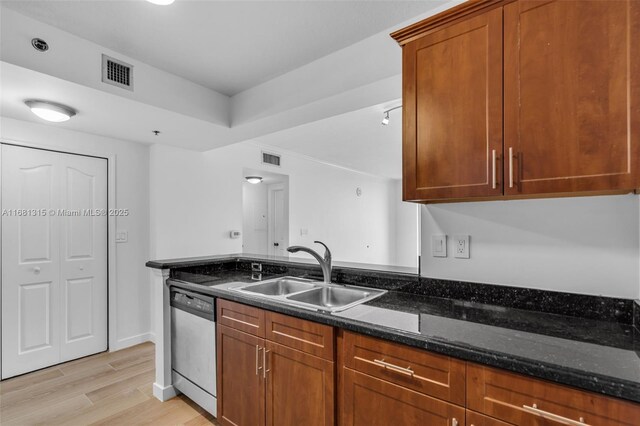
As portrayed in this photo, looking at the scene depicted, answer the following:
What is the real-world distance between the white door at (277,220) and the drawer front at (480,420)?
4.52m

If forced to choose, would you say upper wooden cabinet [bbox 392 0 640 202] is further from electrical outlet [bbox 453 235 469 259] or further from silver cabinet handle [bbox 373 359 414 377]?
silver cabinet handle [bbox 373 359 414 377]

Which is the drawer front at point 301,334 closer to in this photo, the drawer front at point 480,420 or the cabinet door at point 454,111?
the drawer front at point 480,420

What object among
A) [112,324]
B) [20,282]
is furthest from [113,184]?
[112,324]

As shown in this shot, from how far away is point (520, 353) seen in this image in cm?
99

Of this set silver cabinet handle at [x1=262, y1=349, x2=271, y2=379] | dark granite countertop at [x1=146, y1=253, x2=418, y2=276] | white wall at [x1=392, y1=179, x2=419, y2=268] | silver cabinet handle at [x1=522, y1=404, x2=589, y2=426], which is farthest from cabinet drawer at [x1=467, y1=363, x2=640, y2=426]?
white wall at [x1=392, y1=179, x2=419, y2=268]

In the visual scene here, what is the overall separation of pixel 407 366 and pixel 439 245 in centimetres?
76

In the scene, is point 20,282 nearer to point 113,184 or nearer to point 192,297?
point 113,184

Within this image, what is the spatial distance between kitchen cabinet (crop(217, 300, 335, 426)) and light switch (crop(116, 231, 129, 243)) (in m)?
2.15

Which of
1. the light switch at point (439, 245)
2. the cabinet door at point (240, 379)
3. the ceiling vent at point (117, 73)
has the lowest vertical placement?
the cabinet door at point (240, 379)

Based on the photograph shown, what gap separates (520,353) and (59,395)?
326 centimetres

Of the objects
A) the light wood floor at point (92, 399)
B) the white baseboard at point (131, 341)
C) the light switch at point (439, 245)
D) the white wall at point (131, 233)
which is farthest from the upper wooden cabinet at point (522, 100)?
the white baseboard at point (131, 341)

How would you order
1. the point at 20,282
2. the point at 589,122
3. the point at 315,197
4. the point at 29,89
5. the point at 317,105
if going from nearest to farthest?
the point at 589,122 < the point at 29,89 < the point at 317,105 < the point at 20,282 < the point at 315,197

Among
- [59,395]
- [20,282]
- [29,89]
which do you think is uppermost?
[29,89]

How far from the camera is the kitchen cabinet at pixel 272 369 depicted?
147cm
